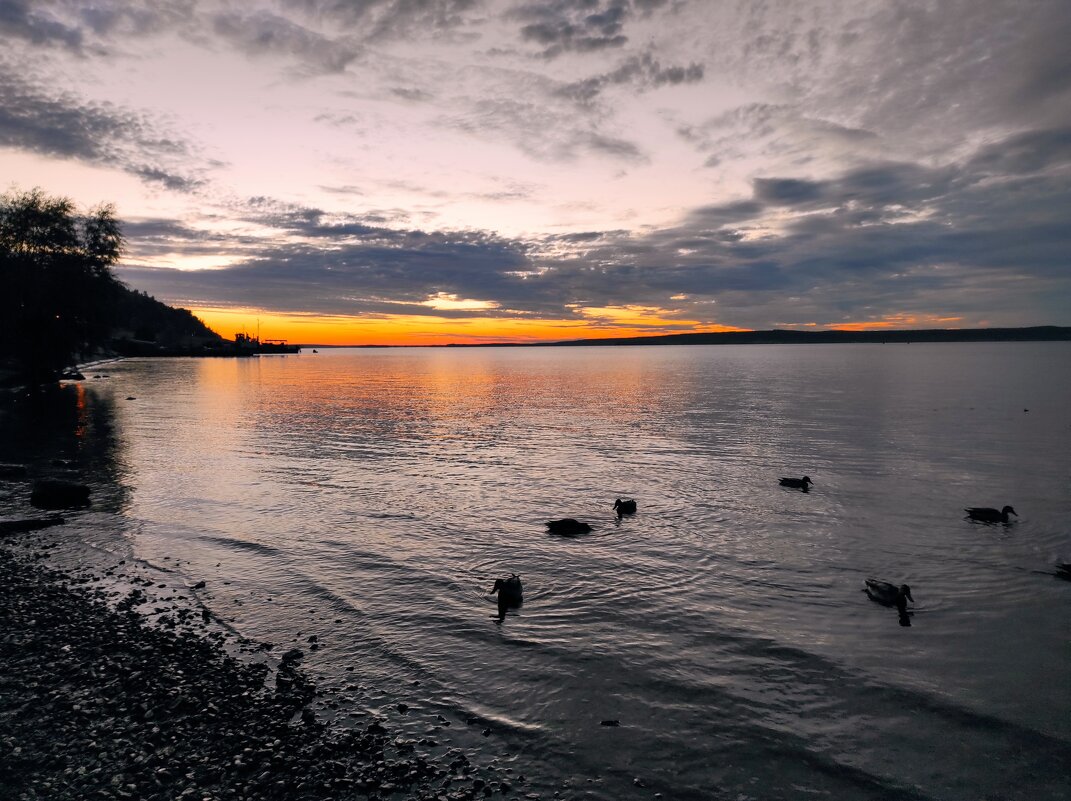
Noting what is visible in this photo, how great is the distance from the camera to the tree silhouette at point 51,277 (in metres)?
67.0

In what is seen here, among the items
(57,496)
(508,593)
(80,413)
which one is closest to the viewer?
(508,593)

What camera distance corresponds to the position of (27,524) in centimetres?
2331

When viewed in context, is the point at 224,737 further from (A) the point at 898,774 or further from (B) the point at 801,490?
(B) the point at 801,490

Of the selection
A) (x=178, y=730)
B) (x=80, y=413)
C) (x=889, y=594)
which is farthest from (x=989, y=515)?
(x=80, y=413)

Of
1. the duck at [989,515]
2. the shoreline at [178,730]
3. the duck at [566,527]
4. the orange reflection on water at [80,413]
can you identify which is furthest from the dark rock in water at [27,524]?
the duck at [989,515]

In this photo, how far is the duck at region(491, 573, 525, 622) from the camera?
16938 millimetres

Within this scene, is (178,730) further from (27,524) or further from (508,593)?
(27,524)

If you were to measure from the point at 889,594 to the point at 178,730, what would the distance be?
17739 millimetres

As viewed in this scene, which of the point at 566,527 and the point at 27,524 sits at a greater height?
A: the point at 27,524

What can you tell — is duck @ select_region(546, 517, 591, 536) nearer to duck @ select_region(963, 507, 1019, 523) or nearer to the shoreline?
the shoreline

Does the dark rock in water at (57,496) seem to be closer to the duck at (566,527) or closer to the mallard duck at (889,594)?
the duck at (566,527)

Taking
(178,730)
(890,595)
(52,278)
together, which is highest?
(52,278)

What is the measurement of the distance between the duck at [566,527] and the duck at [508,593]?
6.99 metres

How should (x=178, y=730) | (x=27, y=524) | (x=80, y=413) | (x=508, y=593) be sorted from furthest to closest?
(x=80, y=413), (x=27, y=524), (x=508, y=593), (x=178, y=730)
